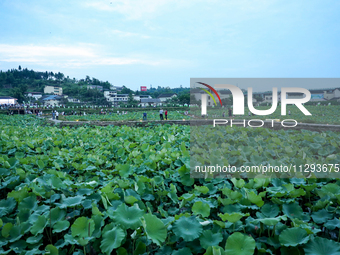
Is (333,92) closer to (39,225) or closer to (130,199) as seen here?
(130,199)

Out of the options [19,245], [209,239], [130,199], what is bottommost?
[19,245]

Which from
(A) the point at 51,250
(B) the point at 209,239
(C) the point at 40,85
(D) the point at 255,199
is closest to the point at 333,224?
(D) the point at 255,199

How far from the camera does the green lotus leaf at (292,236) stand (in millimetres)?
1396

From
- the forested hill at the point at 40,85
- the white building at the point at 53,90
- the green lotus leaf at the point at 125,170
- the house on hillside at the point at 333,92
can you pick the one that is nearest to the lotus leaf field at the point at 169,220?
the green lotus leaf at the point at 125,170

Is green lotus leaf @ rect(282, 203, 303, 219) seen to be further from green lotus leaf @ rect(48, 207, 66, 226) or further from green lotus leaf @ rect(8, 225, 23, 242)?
green lotus leaf @ rect(8, 225, 23, 242)

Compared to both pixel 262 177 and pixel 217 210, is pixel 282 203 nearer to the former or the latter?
pixel 262 177

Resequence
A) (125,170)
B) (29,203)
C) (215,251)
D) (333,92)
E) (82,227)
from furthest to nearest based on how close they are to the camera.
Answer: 1. (333,92)
2. (125,170)
3. (29,203)
4. (82,227)
5. (215,251)

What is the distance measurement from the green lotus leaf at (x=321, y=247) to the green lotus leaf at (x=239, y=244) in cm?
34

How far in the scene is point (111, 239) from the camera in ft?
4.74

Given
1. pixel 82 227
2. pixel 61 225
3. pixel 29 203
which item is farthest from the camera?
pixel 29 203

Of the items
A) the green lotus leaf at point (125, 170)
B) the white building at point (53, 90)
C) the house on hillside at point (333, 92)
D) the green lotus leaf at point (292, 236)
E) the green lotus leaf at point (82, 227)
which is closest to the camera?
the green lotus leaf at point (292, 236)

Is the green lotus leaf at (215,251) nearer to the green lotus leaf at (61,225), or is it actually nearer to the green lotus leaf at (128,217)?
the green lotus leaf at (128,217)

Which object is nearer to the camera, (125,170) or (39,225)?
(39,225)

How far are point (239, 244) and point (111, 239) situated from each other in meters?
0.77
